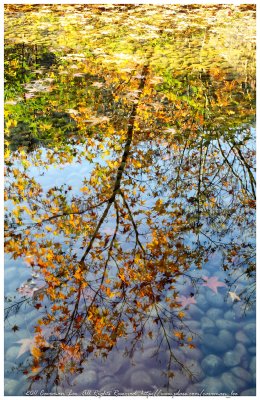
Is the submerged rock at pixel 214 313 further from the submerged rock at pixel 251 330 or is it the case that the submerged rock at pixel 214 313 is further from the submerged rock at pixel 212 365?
the submerged rock at pixel 212 365

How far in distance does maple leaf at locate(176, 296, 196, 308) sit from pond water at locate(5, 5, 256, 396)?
11 millimetres

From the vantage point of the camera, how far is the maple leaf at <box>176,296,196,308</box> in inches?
113

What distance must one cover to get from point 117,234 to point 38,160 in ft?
6.05

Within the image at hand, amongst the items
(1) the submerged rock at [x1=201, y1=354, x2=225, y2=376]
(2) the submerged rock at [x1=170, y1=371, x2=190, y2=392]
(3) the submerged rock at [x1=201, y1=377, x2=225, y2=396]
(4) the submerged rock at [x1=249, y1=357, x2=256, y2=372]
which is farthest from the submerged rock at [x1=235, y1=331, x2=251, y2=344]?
(2) the submerged rock at [x1=170, y1=371, x2=190, y2=392]

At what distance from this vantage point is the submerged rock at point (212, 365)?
7.86 ft

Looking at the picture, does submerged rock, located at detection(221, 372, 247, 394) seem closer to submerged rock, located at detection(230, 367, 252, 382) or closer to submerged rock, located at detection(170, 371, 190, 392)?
submerged rock, located at detection(230, 367, 252, 382)

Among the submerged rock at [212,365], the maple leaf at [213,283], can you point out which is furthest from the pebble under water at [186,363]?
the maple leaf at [213,283]

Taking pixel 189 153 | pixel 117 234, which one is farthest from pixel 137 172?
pixel 117 234

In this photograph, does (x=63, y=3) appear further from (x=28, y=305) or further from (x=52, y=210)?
(x=28, y=305)

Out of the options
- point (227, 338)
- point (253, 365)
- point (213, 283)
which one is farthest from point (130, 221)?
point (253, 365)

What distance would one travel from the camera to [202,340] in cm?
260

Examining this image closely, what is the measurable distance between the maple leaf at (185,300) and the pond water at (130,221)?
0.01 meters

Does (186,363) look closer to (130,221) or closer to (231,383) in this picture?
(231,383)

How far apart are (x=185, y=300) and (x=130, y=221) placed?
1.14m
